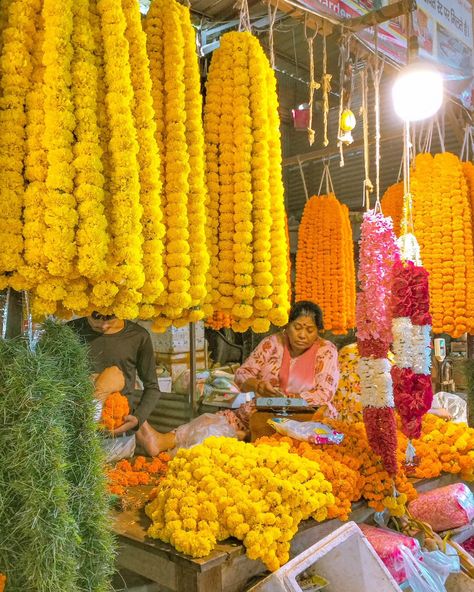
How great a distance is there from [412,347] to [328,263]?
2.55 m

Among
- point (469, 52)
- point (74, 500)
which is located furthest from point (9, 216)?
point (469, 52)

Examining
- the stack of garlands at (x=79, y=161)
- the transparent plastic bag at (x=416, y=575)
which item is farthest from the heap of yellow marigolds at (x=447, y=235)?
the stack of garlands at (x=79, y=161)

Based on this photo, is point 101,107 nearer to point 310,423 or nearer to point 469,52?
point 310,423

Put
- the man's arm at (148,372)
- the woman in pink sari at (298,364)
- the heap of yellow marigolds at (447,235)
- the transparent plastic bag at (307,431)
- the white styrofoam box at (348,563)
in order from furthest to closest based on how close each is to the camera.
Result: the heap of yellow marigolds at (447,235) → the woman in pink sari at (298,364) → the man's arm at (148,372) → the transparent plastic bag at (307,431) → the white styrofoam box at (348,563)

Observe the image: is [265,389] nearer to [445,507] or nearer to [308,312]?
[308,312]

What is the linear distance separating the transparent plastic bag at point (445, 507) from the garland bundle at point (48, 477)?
2.16 m

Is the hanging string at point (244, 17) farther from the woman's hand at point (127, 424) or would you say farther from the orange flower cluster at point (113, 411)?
the woman's hand at point (127, 424)

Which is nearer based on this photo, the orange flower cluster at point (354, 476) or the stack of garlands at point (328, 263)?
the orange flower cluster at point (354, 476)

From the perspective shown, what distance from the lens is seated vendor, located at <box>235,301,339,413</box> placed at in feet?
13.3

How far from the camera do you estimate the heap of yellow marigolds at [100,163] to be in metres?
1.64

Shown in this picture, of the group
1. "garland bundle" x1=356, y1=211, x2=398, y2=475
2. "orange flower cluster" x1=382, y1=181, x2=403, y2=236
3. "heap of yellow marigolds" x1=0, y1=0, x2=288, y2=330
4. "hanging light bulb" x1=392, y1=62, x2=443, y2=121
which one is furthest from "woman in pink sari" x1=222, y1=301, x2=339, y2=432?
"heap of yellow marigolds" x1=0, y1=0, x2=288, y2=330

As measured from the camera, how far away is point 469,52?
14.6 feet

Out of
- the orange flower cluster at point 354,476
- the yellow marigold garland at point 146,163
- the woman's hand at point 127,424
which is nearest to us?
the yellow marigold garland at point 146,163

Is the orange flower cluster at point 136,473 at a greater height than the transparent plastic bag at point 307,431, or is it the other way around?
the transparent plastic bag at point 307,431
